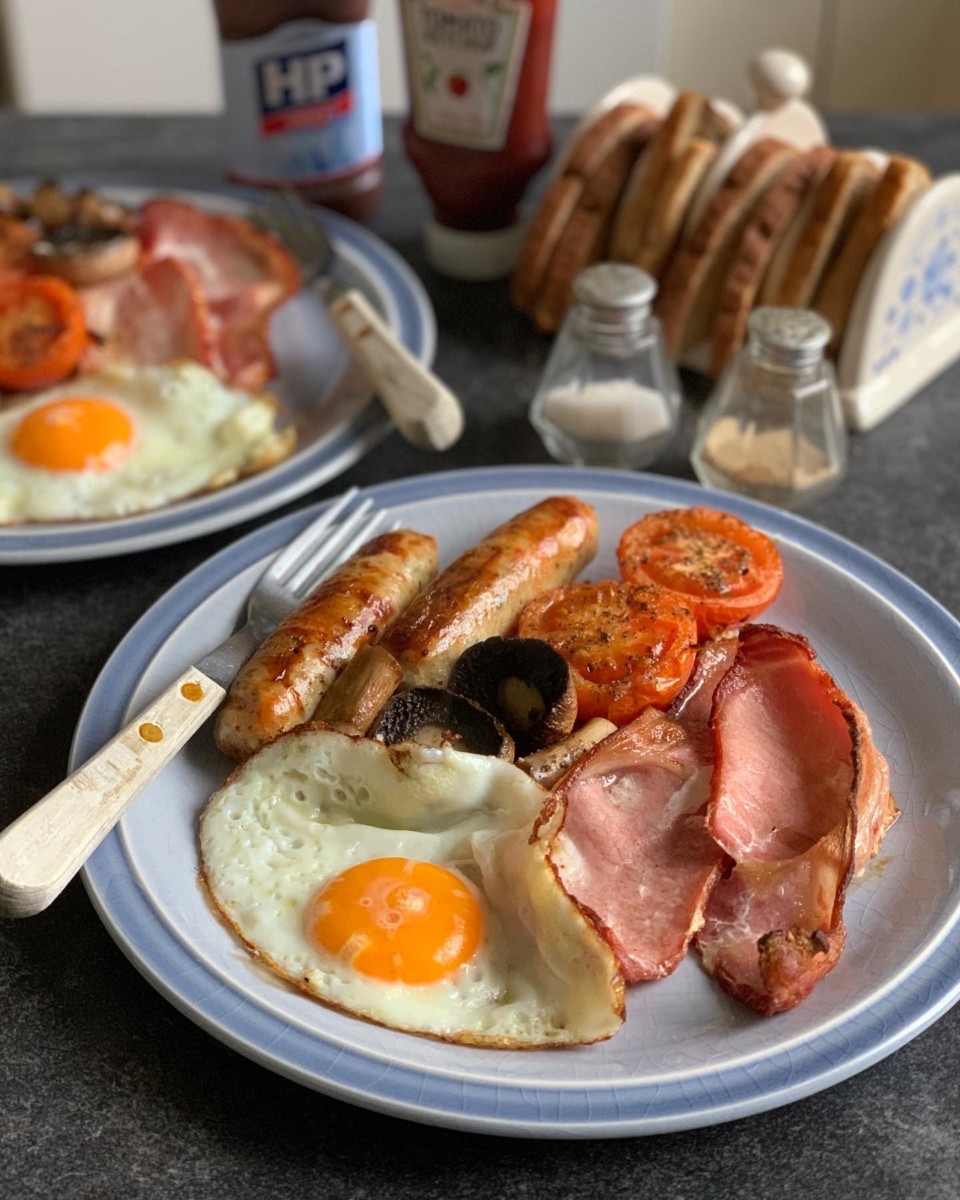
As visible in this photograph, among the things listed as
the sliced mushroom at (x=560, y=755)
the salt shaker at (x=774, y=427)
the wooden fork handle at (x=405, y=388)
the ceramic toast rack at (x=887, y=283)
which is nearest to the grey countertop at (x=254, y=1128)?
the sliced mushroom at (x=560, y=755)

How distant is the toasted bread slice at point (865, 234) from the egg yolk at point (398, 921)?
1271 millimetres

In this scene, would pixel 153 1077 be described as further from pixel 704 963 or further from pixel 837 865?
pixel 837 865

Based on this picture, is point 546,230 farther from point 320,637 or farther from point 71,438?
point 320,637

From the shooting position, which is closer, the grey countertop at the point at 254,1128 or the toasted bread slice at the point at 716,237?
the grey countertop at the point at 254,1128

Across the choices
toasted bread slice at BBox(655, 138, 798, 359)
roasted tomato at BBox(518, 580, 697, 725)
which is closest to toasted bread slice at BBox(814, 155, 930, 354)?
toasted bread slice at BBox(655, 138, 798, 359)

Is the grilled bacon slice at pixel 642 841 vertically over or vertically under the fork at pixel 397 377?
under

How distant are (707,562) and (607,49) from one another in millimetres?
3626

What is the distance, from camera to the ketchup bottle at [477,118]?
7.33 ft

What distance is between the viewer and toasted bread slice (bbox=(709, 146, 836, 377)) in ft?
6.69

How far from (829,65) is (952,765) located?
432cm

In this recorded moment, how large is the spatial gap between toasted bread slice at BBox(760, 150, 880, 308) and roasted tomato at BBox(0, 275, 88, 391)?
113cm

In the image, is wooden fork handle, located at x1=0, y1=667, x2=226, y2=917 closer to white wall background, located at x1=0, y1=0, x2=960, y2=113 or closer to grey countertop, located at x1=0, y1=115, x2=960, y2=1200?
grey countertop, located at x1=0, y1=115, x2=960, y2=1200

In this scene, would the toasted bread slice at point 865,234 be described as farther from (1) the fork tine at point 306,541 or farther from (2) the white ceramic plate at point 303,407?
(1) the fork tine at point 306,541

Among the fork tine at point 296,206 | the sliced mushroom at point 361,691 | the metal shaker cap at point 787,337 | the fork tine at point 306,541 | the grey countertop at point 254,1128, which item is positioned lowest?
the grey countertop at point 254,1128
